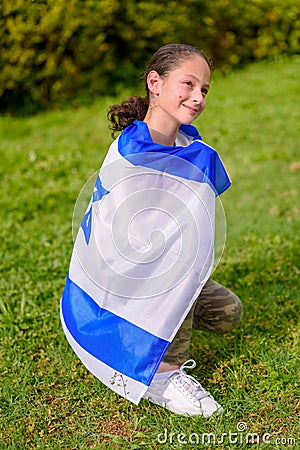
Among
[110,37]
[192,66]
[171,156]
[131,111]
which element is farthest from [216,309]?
[110,37]

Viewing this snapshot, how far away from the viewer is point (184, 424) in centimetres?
254

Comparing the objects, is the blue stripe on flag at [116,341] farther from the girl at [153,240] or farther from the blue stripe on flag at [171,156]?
the blue stripe on flag at [171,156]

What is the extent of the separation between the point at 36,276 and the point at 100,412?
4.63 ft

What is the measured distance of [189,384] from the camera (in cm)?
263

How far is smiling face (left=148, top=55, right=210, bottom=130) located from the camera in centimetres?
252

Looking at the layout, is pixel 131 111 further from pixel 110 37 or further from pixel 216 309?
pixel 110 37

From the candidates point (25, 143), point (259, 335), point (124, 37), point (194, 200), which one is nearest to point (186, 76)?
point (194, 200)

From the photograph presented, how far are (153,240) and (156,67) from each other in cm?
68

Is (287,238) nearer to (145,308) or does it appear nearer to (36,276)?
(36,276)

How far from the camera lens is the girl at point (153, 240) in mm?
2465

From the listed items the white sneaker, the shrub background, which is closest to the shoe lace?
the white sneaker

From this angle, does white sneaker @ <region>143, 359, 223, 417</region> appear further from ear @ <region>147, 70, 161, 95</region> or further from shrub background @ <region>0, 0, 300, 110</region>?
shrub background @ <region>0, 0, 300, 110</region>

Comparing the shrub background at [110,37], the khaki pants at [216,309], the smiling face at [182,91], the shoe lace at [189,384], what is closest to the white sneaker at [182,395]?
the shoe lace at [189,384]

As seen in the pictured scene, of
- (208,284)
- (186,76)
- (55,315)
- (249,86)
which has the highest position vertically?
(186,76)
